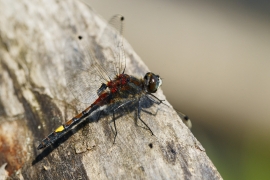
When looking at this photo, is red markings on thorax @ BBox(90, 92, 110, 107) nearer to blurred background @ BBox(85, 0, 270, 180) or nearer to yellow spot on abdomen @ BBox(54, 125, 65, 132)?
yellow spot on abdomen @ BBox(54, 125, 65, 132)

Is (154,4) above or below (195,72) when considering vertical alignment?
above

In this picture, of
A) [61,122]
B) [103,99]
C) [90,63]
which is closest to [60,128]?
[61,122]

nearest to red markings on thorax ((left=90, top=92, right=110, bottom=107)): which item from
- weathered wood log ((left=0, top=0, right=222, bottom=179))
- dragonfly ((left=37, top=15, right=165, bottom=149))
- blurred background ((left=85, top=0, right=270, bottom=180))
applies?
dragonfly ((left=37, top=15, right=165, bottom=149))

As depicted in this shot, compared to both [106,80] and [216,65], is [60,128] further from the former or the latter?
[216,65]

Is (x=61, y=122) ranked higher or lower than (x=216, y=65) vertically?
lower

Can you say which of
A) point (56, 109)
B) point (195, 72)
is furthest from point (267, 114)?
point (56, 109)

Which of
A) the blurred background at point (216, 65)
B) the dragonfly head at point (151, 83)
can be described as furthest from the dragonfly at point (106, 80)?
the blurred background at point (216, 65)

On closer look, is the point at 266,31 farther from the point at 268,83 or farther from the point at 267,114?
the point at 267,114
